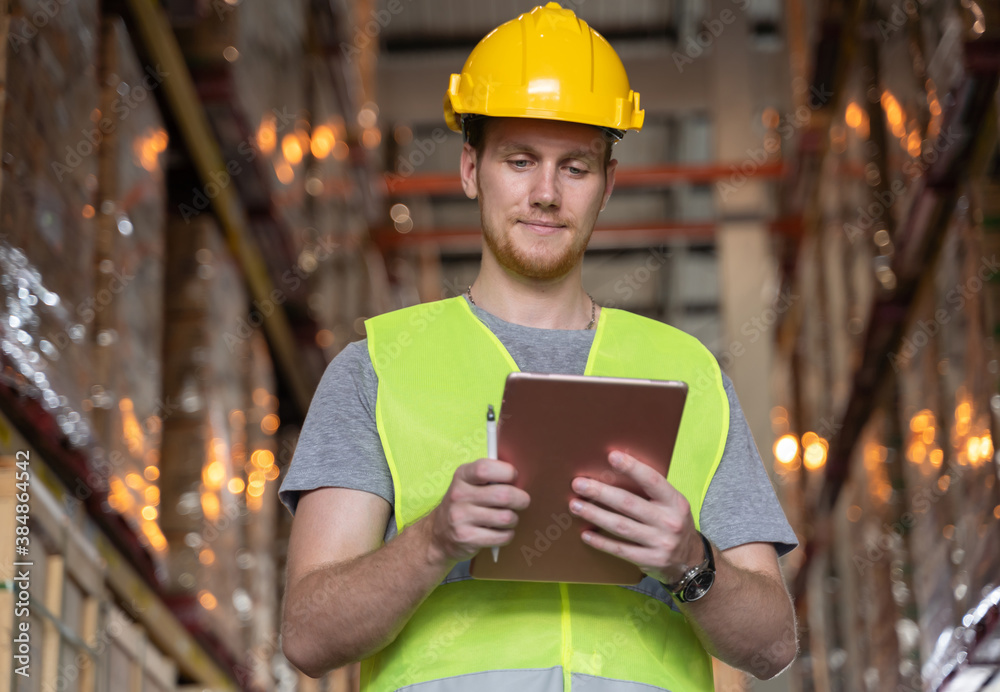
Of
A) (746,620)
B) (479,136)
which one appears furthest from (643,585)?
(479,136)

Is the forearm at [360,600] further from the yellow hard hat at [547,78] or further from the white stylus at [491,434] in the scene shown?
the yellow hard hat at [547,78]

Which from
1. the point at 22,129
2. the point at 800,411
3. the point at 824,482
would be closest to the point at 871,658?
the point at 824,482

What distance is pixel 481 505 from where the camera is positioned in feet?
6.48

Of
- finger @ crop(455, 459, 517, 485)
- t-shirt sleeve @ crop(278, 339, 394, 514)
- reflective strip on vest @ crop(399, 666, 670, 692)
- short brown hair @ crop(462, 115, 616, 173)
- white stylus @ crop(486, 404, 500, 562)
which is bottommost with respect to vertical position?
reflective strip on vest @ crop(399, 666, 670, 692)

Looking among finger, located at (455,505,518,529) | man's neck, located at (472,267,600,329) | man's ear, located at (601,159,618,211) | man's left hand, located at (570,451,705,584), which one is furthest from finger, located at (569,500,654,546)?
man's ear, located at (601,159,618,211)

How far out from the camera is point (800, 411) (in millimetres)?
12312

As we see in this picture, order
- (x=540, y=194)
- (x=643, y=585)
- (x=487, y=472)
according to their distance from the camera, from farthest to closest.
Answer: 1. (x=540, y=194)
2. (x=643, y=585)
3. (x=487, y=472)

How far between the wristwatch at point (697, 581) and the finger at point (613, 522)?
14 cm

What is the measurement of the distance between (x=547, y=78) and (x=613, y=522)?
3.35 ft

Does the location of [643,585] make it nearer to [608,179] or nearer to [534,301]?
[534,301]

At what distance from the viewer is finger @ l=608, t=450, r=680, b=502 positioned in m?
A: 1.98

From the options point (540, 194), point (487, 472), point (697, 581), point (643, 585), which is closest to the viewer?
point (487, 472)

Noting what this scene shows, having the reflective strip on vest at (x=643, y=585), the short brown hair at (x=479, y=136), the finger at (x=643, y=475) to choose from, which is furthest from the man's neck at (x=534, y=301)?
the finger at (x=643, y=475)

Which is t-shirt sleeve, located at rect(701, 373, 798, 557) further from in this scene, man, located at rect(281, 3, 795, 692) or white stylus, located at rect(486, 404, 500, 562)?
white stylus, located at rect(486, 404, 500, 562)
